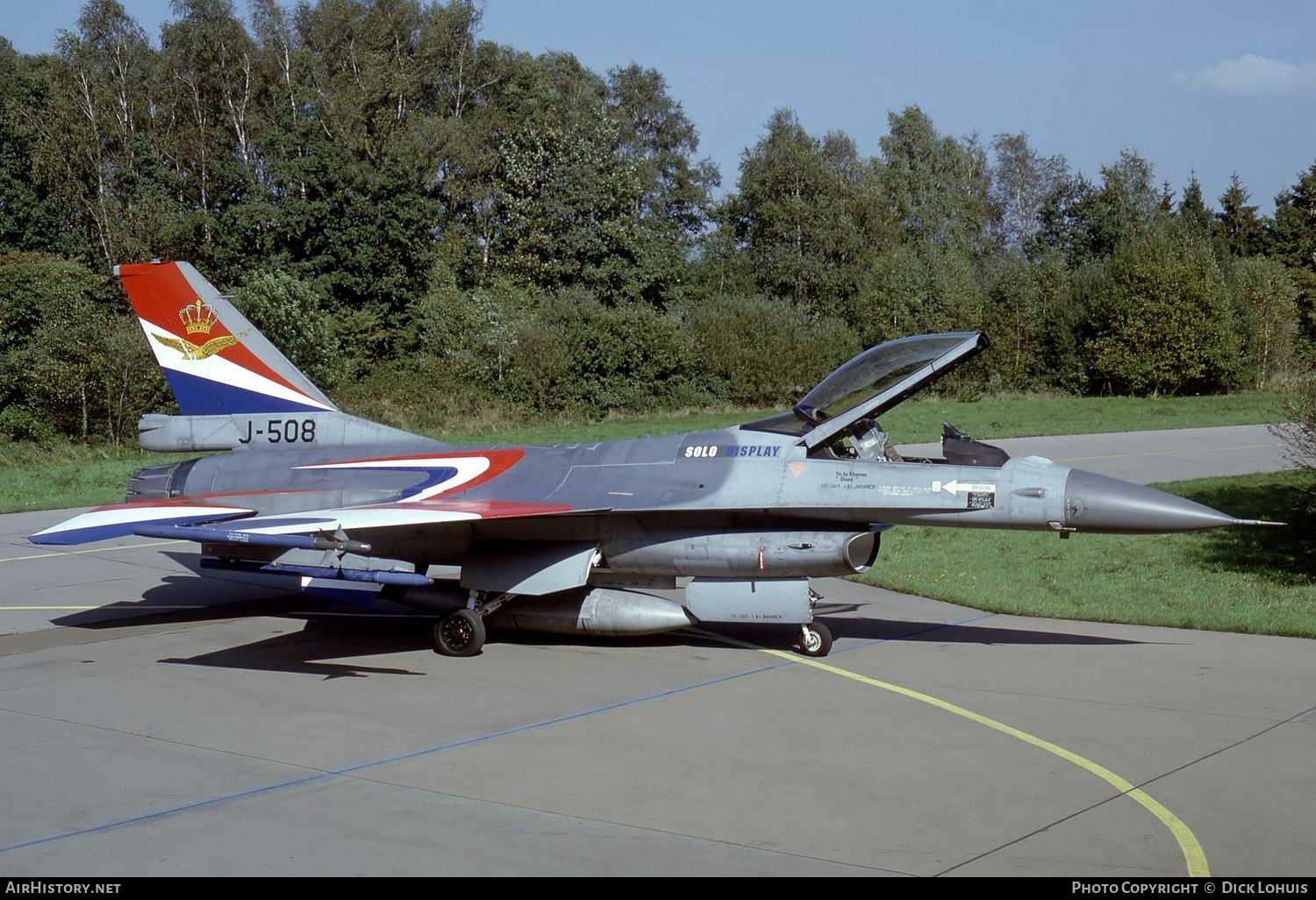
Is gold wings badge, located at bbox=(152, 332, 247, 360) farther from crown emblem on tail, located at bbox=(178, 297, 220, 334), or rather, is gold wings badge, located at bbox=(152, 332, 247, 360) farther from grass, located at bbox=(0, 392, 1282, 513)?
grass, located at bbox=(0, 392, 1282, 513)

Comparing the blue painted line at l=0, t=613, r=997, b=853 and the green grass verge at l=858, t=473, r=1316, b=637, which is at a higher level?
the green grass verge at l=858, t=473, r=1316, b=637

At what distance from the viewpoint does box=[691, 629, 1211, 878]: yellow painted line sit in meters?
5.88

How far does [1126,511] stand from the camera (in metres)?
9.53

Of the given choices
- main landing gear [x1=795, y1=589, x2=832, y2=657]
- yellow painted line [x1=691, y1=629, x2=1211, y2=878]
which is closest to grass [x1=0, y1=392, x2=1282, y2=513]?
main landing gear [x1=795, y1=589, x2=832, y2=657]

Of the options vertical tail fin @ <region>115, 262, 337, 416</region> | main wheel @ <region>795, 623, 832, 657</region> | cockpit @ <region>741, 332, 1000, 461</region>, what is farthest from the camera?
vertical tail fin @ <region>115, 262, 337, 416</region>

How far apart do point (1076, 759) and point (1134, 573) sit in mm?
7513

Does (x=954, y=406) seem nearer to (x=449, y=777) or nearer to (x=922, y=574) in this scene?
(x=922, y=574)

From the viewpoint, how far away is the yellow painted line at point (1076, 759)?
19.3ft

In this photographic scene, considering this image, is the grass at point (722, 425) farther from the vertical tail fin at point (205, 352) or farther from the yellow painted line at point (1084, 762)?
the yellow painted line at point (1084, 762)

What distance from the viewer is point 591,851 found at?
19.6 ft

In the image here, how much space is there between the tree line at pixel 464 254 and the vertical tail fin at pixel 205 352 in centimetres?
2029

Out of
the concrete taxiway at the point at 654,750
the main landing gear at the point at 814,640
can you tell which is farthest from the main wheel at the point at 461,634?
the main landing gear at the point at 814,640

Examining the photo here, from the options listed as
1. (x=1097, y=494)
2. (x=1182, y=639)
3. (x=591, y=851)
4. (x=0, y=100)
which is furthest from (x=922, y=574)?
(x=0, y=100)

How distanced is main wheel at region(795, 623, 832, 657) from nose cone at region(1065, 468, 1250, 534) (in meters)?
2.31
